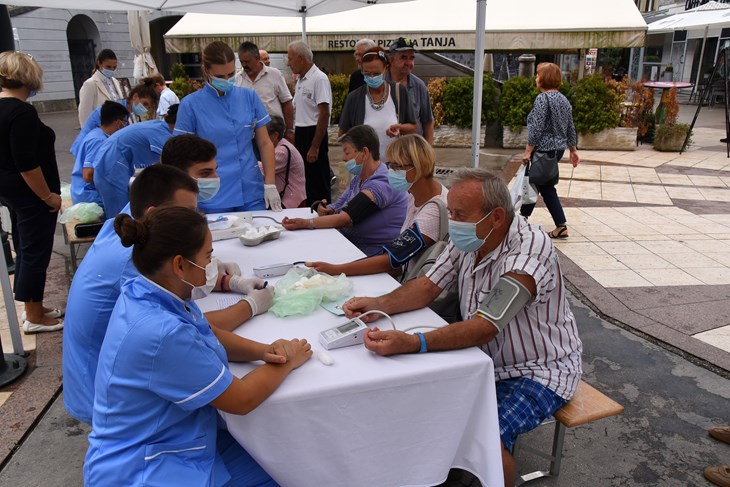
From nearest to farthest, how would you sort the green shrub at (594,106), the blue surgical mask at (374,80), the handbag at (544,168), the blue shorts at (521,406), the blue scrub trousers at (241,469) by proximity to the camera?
the blue scrub trousers at (241,469)
the blue shorts at (521,406)
the blue surgical mask at (374,80)
the handbag at (544,168)
the green shrub at (594,106)

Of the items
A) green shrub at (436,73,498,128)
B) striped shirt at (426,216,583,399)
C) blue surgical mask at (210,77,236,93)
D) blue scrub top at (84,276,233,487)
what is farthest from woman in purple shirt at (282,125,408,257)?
green shrub at (436,73,498,128)

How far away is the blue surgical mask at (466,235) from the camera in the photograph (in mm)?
2086

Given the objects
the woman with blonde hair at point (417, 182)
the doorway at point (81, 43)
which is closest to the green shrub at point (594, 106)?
the woman with blonde hair at point (417, 182)

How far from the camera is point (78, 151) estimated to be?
15.6ft

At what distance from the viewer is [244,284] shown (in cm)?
234

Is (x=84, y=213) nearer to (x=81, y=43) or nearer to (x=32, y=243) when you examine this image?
(x=32, y=243)

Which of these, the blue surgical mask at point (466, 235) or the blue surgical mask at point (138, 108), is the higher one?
the blue surgical mask at point (138, 108)

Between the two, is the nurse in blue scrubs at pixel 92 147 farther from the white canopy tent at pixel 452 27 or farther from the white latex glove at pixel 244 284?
the white canopy tent at pixel 452 27

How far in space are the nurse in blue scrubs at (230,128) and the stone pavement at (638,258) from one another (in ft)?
4.83

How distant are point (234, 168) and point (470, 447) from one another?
2545 millimetres

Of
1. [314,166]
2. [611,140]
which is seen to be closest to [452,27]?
[611,140]

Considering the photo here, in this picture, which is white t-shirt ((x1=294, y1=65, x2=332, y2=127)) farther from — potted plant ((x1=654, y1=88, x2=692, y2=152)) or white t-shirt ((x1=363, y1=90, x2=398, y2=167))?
potted plant ((x1=654, y1=88, x2=692, y2=152))

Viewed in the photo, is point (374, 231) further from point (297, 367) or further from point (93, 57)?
point (93, 57)

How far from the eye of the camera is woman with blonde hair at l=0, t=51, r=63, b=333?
131 inches
